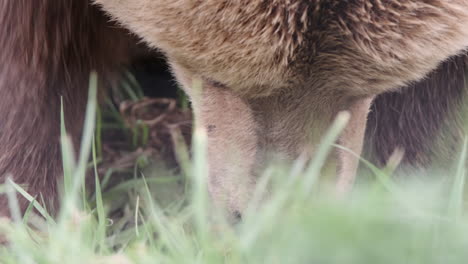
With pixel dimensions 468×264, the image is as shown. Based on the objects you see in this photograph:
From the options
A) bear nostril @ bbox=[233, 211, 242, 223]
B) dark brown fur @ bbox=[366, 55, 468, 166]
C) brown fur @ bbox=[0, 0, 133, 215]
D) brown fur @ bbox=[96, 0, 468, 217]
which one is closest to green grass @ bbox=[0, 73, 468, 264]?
bear nostril @ bbox=[233, 211, 242, 223]


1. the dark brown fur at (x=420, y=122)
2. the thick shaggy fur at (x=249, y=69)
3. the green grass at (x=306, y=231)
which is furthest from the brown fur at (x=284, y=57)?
the dark brown fur at (x=420, y=122)

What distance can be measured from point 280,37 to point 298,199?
33cm

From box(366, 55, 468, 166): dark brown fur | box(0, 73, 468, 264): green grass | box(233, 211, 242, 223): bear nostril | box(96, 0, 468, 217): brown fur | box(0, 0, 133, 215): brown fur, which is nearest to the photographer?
box(0, 73, 468, 264): green grass

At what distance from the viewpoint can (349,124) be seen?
5.04 ft

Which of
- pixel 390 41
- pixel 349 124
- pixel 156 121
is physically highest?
pixel 390 41

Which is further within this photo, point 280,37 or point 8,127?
point 8,127

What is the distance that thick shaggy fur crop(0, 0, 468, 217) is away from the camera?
1.21 meters

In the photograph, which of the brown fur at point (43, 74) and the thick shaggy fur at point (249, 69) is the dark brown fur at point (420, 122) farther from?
the brown fur at point (43, 74)

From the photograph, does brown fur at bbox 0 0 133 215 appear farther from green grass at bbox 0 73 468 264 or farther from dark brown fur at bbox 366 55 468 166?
dark brown fur at bbox 366 55 468 166

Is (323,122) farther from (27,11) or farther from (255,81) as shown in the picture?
(27,11)

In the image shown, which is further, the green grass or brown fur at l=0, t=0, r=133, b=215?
brown fur at l=0, t=0, r=133, b=215

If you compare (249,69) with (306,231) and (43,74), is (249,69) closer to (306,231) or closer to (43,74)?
(306,231)

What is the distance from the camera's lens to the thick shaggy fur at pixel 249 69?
1210 mm

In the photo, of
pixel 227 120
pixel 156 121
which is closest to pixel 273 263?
pixel 227 120
